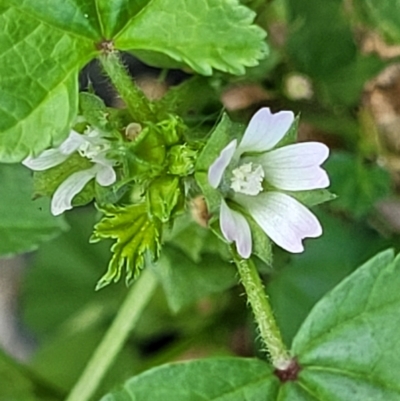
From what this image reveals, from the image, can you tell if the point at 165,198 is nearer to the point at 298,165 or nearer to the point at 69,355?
the point at 298,165

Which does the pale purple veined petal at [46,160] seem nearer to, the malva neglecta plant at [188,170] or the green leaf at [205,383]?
the malva neglecta plant at [188,170]

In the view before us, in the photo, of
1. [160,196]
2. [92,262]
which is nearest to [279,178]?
[160,196]

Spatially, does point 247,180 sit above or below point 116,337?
above

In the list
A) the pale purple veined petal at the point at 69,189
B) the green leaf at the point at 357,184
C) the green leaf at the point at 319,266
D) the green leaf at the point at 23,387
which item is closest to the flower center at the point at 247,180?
the pale purple veined petal at the point at 69,189

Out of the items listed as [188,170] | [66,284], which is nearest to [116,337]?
[188,170]

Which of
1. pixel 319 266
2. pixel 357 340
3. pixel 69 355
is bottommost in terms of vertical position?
pixel 69 355

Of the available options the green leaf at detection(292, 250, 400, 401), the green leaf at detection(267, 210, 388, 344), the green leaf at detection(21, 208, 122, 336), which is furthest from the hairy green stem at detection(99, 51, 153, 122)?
the green leaf at detection(21, 208, 122, 336)
